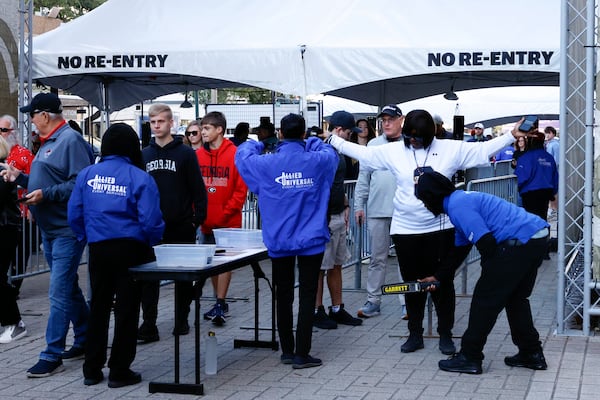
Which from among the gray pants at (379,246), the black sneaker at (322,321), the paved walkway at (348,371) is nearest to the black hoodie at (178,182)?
the paved walkway at (348,371)

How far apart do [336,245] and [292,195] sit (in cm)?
198

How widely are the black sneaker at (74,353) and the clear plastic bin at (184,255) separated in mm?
A: 1478

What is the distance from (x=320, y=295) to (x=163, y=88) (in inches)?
308

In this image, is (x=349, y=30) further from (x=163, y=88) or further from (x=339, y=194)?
(x=163, y=88)

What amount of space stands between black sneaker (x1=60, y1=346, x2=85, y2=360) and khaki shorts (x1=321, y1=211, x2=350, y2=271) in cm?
242

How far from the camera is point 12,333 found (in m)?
8.11

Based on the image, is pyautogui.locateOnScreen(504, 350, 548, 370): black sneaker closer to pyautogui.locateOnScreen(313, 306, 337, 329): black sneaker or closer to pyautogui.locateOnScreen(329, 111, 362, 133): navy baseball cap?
pyautogui.locateOnScreen(313, 306, 337, 329): black sneaker

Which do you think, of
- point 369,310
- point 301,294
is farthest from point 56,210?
point 369,310

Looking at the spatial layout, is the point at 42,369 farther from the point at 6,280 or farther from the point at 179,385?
the point at 6,280

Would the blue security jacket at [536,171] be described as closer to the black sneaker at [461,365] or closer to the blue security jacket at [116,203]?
the black sneaker at [461,365]

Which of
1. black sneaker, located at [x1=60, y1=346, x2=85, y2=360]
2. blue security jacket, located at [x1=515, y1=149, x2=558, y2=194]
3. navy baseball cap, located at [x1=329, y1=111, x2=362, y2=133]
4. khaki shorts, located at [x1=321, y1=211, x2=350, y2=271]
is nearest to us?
black sneaker, located at [x1=60, y1=346, x2=85, y2=360]

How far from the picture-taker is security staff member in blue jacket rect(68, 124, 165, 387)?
20.7 feet

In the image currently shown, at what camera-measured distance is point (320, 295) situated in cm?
883

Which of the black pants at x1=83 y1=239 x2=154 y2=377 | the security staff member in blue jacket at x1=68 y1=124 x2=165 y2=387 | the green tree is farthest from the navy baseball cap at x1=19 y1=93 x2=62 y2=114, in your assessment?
the green tree
